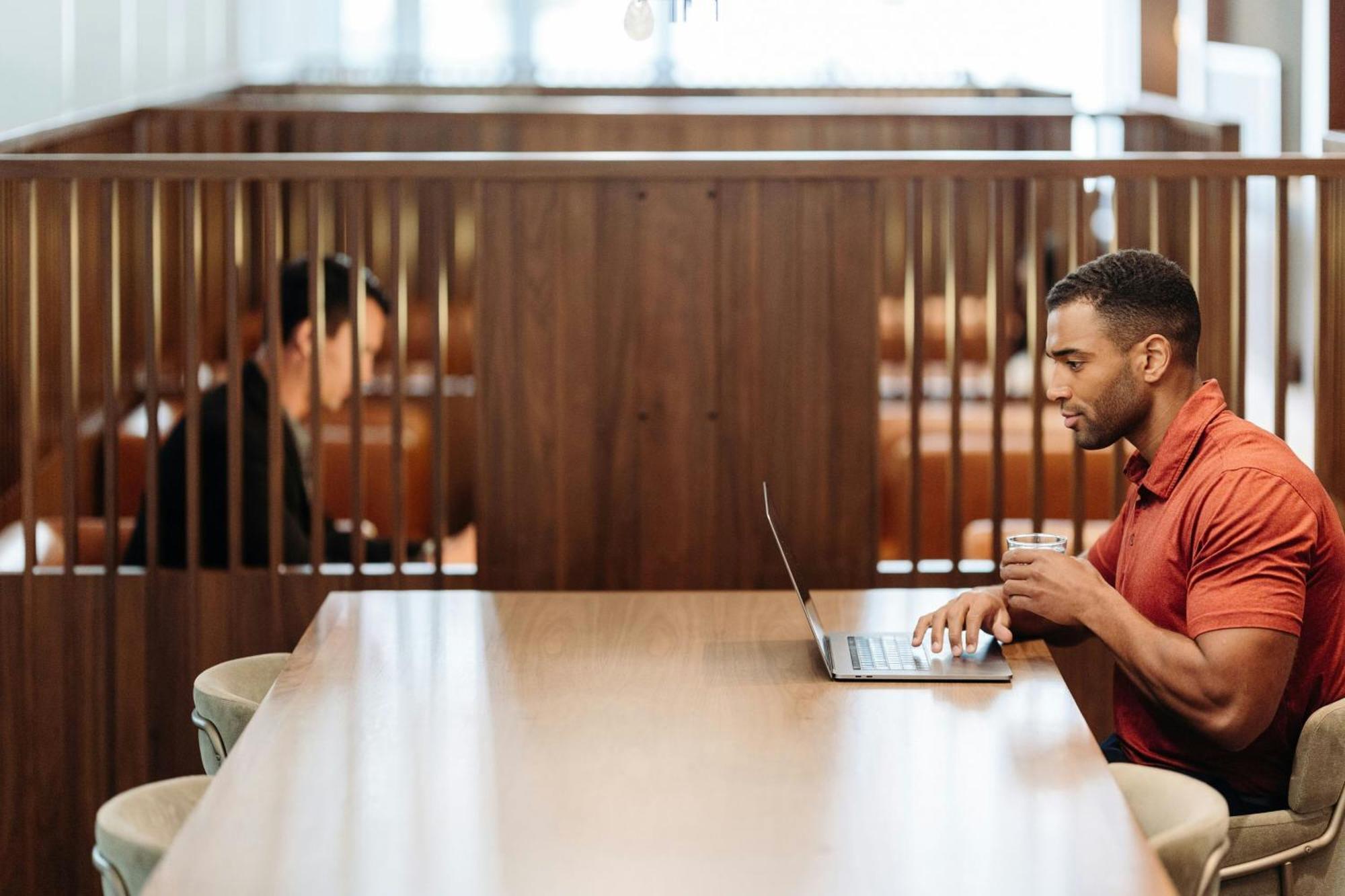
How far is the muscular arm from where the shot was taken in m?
1.81

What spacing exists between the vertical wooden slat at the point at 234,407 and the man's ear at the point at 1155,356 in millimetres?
1685

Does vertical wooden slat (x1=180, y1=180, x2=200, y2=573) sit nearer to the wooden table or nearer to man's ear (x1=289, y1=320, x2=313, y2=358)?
man's ear (x1=289, y1=320, x2=313, y2=358)

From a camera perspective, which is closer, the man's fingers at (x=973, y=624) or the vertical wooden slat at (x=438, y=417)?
the man's fingers at (x=973, y=624)

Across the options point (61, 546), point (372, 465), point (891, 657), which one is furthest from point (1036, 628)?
point (372, 465)

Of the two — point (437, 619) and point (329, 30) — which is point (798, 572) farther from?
point (329, 30)

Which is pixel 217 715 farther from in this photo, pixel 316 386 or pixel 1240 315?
pixel 1240 315

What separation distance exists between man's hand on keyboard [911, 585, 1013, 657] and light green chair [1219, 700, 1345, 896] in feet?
1.26

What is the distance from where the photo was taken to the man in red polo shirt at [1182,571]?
183cm

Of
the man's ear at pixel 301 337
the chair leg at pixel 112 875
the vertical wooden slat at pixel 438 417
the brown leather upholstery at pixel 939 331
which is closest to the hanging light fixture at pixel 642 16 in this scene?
the vertical wooden slat at pixel 438 417

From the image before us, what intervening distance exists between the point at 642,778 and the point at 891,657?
563 mm

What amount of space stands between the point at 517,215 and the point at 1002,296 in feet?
3.11

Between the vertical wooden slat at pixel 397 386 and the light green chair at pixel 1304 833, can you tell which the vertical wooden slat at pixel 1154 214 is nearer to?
the light green chair at pixel 1304 833

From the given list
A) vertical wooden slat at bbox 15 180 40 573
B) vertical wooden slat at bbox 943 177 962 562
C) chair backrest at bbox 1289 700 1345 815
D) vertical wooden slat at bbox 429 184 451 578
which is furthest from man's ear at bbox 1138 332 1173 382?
vertical wooden slat at bbox 15 180 40 573

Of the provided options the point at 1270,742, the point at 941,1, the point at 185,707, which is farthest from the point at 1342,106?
the point at 941,1
